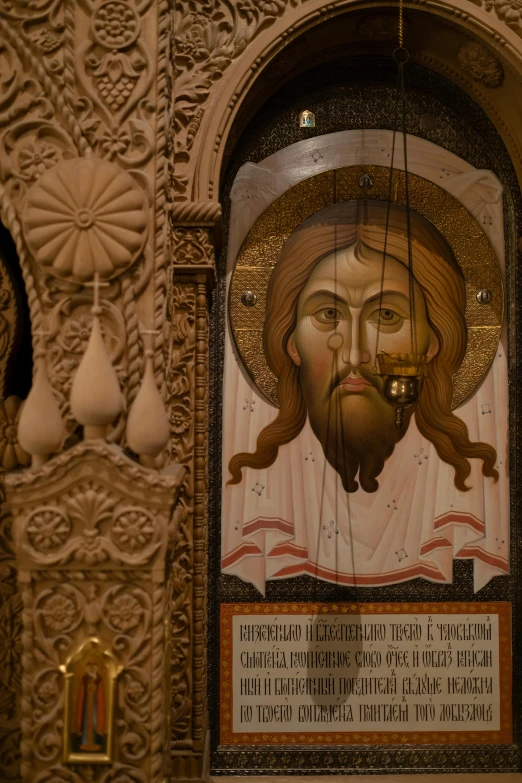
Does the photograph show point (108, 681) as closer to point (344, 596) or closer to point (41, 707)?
point (41, 707)

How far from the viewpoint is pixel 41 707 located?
2314mm

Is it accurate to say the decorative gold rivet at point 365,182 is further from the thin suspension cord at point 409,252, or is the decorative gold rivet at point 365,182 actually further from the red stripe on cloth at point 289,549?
the red stripe on cloth at point 289,549

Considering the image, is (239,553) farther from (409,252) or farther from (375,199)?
(375,199)

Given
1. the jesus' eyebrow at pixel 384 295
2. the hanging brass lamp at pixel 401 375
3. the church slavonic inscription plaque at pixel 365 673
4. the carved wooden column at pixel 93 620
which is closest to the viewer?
the carved wooden column at pixel 93 620

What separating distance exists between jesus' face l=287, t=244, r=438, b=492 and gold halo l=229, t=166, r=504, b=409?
0.65 feet

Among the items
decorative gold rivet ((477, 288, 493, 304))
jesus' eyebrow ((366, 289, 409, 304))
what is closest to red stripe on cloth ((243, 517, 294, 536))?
jesus' eyebrow ((366, 289, 409, 304))

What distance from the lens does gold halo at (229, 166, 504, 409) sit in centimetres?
405

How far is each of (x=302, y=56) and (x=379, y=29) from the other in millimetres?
378

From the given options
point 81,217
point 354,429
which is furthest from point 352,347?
point 81,217

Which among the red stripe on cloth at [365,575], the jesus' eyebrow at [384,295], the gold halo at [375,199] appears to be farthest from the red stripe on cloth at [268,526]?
the jesus' eyebrow at [384,295]

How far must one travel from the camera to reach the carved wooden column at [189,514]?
359 centimetres

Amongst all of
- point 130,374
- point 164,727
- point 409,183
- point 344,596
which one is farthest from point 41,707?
point 409,183

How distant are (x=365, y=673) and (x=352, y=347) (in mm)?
1622

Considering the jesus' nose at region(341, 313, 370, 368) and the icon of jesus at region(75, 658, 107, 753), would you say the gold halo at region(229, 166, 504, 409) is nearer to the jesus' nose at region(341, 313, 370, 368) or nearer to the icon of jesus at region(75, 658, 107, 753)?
the jesus' nose at region(341, 313, 370, 368)
